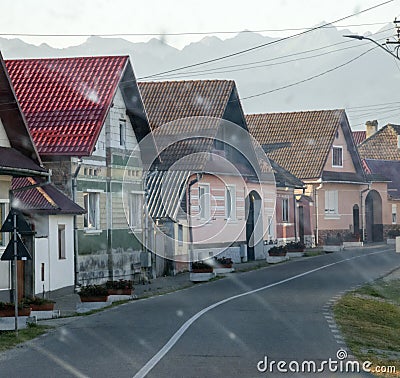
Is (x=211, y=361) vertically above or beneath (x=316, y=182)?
beneath

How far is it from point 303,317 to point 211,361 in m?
7.63

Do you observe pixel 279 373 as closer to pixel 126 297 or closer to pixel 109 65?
pixel 126 297

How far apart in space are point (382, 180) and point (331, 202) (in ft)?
20.6

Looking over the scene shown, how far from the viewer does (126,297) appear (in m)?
28.2

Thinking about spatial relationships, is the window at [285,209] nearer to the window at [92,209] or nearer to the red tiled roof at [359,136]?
the window at [92,209]

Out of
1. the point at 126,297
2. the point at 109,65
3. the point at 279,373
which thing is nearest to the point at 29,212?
the point at 126,297

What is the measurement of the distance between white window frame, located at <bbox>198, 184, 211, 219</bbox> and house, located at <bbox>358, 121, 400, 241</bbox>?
26.9 meters

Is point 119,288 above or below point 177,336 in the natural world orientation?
above

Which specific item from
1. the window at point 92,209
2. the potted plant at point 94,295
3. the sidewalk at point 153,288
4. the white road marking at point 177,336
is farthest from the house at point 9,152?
the window at point 92,209

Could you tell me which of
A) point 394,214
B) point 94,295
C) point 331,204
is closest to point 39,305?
point 94,295

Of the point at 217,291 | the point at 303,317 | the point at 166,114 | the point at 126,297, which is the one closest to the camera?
the point at 303,317

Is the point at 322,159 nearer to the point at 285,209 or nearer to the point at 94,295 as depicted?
the point at 285,209

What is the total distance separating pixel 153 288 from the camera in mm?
34562

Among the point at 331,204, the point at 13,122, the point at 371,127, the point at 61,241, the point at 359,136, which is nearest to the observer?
the point at 13,122
